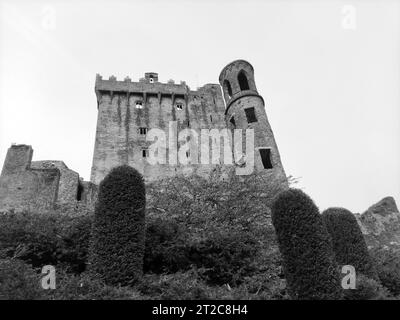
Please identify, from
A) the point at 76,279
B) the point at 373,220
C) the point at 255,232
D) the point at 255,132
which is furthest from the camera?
the point at 255,132

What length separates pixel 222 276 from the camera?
44.8 feet

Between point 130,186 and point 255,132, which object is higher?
point 255,132

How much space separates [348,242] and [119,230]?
848 centimetres

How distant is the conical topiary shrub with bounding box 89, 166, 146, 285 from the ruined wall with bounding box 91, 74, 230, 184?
65.4ft

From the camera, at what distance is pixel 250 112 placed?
112 ft

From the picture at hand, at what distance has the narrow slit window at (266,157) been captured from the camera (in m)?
31.4

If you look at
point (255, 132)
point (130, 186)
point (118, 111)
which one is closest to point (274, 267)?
point (130, 186)

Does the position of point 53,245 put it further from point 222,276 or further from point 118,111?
point 118,111

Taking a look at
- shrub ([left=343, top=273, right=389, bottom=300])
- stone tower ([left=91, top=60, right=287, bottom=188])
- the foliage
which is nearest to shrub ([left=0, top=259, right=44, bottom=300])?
the foliage

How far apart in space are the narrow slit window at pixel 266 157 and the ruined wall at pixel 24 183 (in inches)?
571

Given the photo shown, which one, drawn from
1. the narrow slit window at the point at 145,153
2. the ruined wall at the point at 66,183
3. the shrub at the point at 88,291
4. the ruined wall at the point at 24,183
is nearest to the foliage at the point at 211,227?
the shrub at the point at 88,291

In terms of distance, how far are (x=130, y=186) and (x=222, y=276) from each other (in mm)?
4149

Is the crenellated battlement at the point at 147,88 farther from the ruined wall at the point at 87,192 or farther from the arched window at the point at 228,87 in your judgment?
the ruined wall at the point at 87,192
